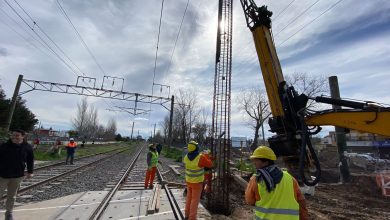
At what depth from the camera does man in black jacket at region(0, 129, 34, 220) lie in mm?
6094

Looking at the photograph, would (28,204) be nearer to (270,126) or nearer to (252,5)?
(270,126)

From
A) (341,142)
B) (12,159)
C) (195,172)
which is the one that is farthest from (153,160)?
(341,142)

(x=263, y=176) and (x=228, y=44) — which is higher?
(x=228, y=44)

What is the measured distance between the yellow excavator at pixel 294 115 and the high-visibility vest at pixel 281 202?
3457 mm

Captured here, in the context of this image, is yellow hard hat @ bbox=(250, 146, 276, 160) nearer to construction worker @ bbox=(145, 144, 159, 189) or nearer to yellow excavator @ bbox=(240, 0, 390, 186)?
yellow excavator @ bbox=(240, 0, 390, 186)

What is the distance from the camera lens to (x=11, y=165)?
241 inches

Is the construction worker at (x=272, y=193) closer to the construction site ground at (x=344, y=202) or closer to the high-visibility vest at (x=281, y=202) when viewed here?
the high-visibility vest at (x=281, y=202)

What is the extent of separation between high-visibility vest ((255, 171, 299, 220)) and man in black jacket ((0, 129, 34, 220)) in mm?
5676

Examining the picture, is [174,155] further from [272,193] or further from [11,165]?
[272,193]

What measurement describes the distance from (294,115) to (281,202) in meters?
4.92

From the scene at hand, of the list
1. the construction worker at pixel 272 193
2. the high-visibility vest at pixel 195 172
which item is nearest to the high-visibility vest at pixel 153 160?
the high-visibility vest at pixel 195 172

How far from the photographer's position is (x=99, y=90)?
29812mm

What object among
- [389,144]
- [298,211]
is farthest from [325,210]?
[389,144]

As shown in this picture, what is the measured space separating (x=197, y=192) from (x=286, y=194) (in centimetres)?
382
